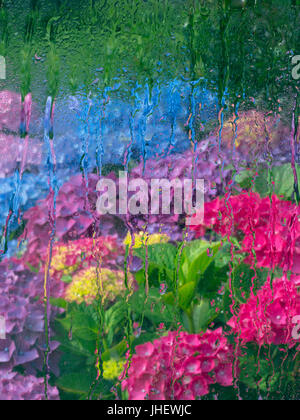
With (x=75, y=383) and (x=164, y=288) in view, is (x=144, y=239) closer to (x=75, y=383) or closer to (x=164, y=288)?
(x=164, y=288)

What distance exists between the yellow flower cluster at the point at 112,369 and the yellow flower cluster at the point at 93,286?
0.11 m

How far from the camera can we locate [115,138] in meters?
0.82

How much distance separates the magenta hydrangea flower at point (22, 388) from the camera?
0.70 metres

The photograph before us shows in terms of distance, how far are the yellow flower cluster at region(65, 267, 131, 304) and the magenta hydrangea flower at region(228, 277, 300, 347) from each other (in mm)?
216

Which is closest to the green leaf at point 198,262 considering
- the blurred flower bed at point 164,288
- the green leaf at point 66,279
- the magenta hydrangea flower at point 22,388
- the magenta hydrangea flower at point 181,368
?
the blurred flower bed at point 164,288

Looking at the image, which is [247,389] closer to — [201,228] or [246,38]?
[201,228]

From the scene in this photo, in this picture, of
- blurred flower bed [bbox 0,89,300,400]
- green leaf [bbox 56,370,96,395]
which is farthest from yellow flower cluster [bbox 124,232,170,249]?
green leaf [bbox 56,370,96,395]

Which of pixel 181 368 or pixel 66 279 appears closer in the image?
pixel 181 368

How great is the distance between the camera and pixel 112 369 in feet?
2.43

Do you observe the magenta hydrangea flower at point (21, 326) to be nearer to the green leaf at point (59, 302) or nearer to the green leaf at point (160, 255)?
the green leaf at point (59, 302)

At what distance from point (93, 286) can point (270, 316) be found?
31 centimetres

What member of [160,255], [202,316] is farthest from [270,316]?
[160,255]

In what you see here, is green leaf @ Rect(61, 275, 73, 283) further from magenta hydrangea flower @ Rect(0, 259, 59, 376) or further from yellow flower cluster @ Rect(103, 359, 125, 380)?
yellow flower cluster @ Rect(103, 359, 125, 380)
